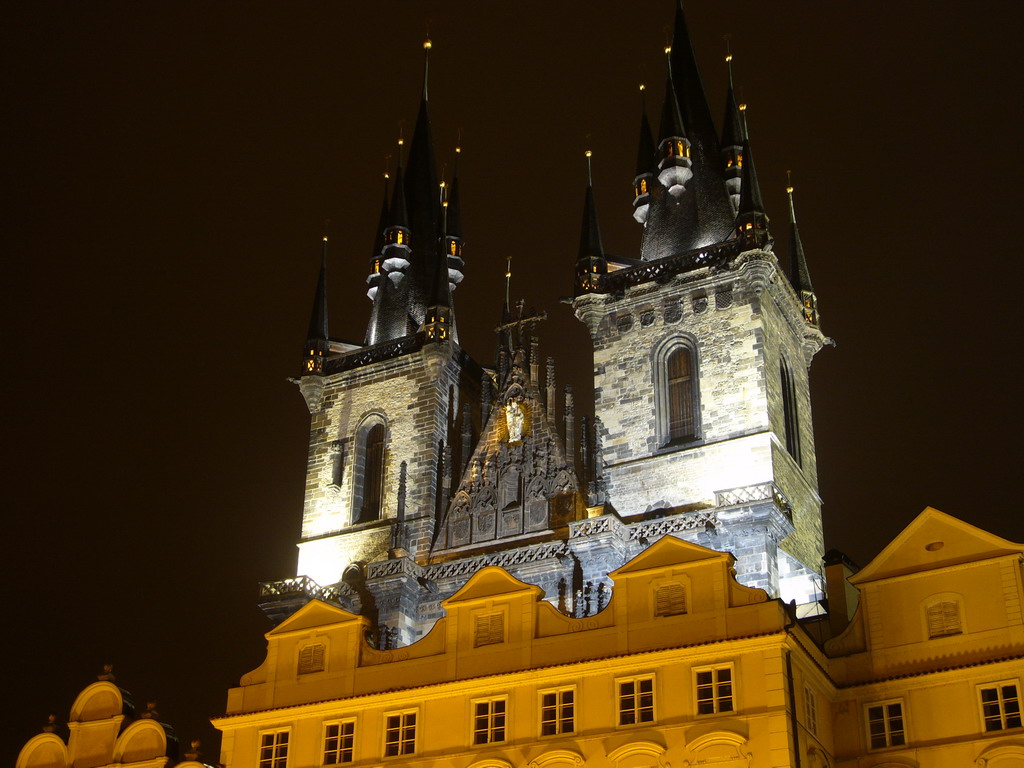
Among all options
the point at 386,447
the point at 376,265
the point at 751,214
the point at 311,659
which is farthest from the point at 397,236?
the point at 311,659

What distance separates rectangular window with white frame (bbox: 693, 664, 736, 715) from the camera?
89.4 ft

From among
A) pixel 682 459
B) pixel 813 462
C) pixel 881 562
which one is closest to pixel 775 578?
pixel 682 459

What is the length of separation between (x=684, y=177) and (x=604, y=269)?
5.05 metres

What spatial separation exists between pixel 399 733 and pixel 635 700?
5085 millimetres

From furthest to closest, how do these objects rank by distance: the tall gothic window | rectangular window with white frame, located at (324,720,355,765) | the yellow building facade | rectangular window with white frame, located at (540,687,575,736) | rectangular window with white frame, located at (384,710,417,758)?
the tall gothic window, rectangular window with white frame, located at (324,720,355,765), rectangular window with white frame, located at (384,710,417,758), rectangular window with white frame, located at (540,687,575,736), the yellow building facade

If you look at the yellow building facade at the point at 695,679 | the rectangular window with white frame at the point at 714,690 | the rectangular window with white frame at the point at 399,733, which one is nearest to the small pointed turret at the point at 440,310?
the yellow building facade at the point at 695,679

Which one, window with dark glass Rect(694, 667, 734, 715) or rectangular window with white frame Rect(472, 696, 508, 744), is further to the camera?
rectangular window with white frame Rect(472, 696, 508, 744)

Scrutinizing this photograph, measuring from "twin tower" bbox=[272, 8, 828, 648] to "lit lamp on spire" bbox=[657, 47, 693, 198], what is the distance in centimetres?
→ 8

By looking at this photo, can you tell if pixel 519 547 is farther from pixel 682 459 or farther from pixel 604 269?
pixel 604 269

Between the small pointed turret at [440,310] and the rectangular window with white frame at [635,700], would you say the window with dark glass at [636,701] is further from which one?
the small pointed turret at [440,310]

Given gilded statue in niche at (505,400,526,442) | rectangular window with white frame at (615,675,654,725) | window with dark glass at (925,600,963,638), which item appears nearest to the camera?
rectangular window with white frame at (615,675,654,725)

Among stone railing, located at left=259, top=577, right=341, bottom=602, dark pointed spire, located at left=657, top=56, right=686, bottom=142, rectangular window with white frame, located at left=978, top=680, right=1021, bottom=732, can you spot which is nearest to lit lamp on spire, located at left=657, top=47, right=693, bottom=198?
dark pointed spire, located at left=657, top=56, right=686, bottom=142

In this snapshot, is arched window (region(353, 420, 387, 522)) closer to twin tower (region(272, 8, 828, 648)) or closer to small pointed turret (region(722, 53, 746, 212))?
twin tower (region(272, 8, 828, 648))

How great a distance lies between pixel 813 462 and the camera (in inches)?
1965
